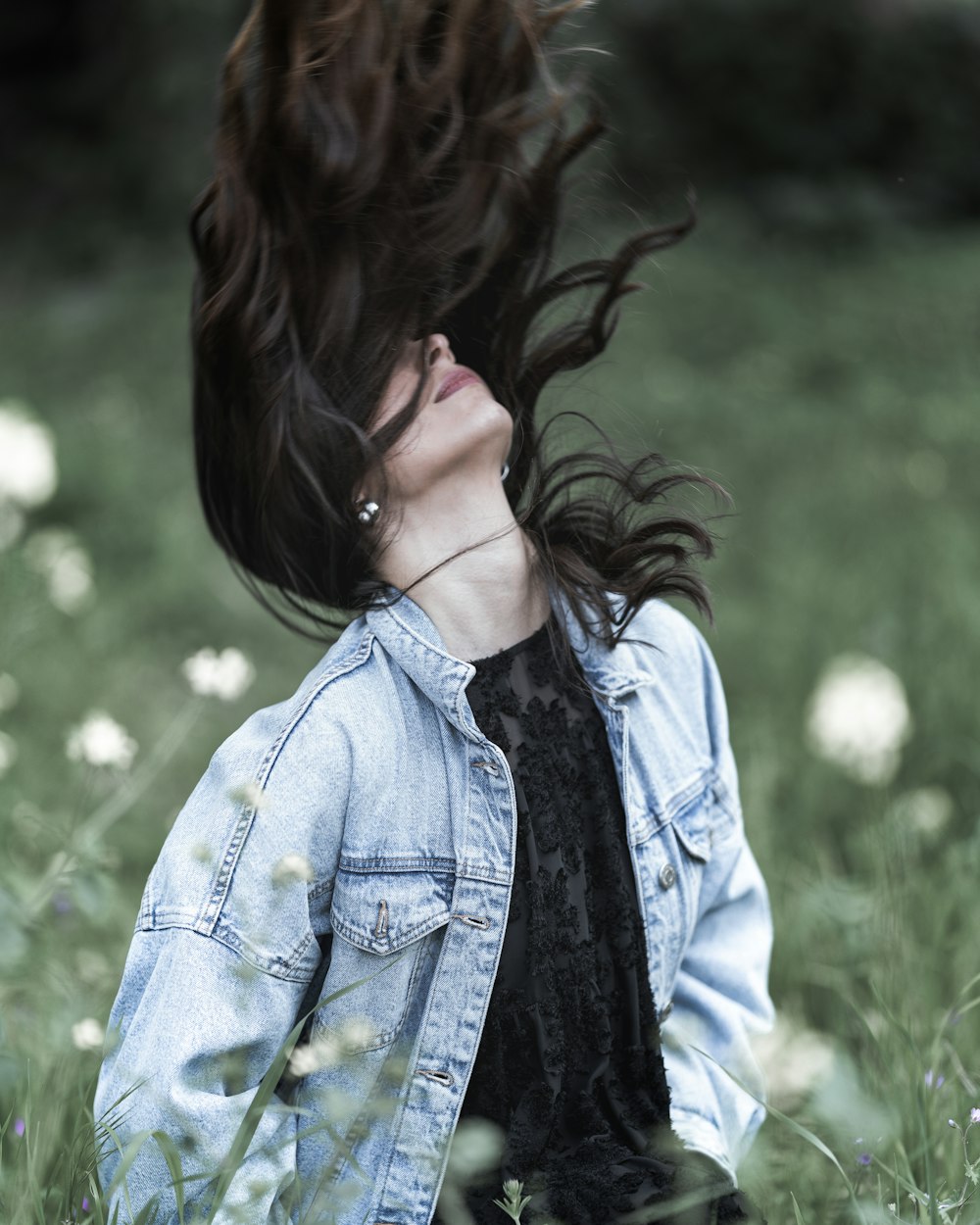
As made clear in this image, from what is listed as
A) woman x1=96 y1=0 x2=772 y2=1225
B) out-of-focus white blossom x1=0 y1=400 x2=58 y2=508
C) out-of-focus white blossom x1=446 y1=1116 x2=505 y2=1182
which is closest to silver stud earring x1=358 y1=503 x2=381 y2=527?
woman x1=96 y1=0 x2=772 y2=1225

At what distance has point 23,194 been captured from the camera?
1002cm

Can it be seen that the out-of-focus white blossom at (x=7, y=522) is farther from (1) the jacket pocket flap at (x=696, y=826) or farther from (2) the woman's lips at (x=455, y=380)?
(1) the jacket pocket flap at (x=696, y=826)

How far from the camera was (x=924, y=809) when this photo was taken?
233cm

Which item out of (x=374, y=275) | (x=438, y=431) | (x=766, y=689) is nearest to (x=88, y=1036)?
(x=438, y=431)

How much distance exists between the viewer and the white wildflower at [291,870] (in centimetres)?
107

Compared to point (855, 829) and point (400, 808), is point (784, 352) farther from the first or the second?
point (400, 808)

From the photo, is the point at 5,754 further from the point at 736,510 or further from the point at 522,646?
the point at 736,510

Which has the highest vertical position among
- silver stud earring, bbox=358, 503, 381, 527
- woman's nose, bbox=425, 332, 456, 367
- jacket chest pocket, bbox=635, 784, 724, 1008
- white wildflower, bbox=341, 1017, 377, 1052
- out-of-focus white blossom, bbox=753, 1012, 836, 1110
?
woman's nose, bbox=425, 332, 456, 367

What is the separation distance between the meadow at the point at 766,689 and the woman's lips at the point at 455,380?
8.1 inches

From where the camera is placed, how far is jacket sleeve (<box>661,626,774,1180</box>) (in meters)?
1.48

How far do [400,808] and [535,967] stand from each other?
228 mm

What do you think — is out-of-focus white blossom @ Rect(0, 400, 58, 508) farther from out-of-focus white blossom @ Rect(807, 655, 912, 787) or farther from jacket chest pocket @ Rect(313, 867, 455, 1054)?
out-of-focus white blossom @ Rect(807, 655, 912, 787)

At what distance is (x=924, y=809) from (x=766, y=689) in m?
0.85

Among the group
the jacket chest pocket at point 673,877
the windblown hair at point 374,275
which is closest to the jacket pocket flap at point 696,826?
the jacket chest pocket at point 673,877
